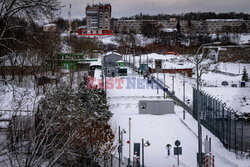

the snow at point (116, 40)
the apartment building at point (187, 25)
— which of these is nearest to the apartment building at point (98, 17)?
the snow at point (116, 40)

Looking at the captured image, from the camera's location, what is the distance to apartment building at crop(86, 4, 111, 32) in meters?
104

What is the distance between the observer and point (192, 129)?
16172 mm

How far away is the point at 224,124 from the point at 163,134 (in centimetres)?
327

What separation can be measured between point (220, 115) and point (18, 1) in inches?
459

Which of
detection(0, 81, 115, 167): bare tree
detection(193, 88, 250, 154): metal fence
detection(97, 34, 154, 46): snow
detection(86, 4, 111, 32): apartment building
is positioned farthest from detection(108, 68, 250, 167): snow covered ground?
detection(86, 4, 111, 32): apartment building

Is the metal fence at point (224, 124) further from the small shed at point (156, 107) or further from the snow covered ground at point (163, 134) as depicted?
the small shed at point (156, 107)

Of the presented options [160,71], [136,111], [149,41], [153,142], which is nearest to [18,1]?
[153,142]

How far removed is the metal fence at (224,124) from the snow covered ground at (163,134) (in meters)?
0.39

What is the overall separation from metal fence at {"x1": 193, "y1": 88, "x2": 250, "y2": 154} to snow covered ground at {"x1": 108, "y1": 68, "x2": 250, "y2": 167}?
39 cm

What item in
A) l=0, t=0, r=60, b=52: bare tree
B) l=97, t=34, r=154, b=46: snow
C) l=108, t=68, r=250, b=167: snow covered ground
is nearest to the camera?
l=0, t=0, r=60, b=52: bare tree

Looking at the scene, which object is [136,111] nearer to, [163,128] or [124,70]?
[163,128]

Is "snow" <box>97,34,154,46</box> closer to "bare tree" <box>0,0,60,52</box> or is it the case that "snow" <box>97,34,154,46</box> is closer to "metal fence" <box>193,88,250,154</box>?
"metal fence" <box>193,88,250,154</box>

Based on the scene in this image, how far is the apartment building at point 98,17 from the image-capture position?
4090 inches

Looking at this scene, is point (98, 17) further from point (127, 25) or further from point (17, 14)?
point (17, 14)
